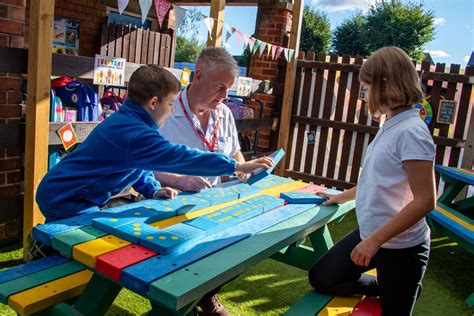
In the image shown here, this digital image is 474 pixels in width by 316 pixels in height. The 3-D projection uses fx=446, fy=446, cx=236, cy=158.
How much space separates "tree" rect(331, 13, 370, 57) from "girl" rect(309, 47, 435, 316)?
37957mm

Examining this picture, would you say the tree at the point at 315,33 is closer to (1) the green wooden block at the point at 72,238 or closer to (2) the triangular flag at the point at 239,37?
(2) the triangular flag at the point at 239,37

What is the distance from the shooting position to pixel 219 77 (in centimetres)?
257

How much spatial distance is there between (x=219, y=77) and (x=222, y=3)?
79.0 inches

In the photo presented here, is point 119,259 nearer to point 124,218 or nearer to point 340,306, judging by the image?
point 124,218

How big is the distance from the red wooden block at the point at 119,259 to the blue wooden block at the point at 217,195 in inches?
27.4

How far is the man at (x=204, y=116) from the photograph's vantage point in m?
2.50

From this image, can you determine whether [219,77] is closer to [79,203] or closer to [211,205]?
[211,205]

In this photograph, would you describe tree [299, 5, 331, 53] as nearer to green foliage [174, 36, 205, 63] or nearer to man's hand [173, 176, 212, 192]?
green foliage [174, 36, 205, 63]

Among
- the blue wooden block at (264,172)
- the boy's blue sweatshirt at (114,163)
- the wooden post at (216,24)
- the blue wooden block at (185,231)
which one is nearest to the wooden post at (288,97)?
the wooden post at (216,24)

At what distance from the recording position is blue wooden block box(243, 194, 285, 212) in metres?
2.28

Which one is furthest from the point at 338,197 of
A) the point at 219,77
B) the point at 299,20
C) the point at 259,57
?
the point at 259,57

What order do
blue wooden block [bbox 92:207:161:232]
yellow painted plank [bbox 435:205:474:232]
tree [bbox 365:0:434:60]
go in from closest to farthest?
blue wooden block [bbox 92:207:161:232], yellow painted plank [bbox 435:205:474:232], tree [bbox 365:0:434:60]

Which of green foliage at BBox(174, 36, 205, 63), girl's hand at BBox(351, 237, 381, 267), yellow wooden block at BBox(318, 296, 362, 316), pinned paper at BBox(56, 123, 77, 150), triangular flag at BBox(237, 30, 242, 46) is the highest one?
green foliage at BBox(174, 36, 205, 63)

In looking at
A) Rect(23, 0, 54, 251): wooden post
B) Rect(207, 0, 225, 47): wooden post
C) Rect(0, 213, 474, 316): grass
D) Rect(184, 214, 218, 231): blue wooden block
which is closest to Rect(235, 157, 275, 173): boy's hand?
Rect(184, 214, 218, 231): blue wooden block
